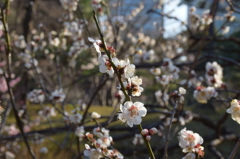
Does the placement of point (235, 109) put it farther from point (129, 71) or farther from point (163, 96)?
point (163, 96)

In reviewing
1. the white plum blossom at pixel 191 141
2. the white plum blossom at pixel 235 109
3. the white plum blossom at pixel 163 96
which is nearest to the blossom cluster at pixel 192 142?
the white plum blossom at pixel 191 141

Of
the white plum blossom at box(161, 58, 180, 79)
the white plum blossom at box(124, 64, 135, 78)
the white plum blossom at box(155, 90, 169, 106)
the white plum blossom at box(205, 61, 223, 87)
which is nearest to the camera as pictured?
the white plum blossom at box(124, 64, 135, 78)

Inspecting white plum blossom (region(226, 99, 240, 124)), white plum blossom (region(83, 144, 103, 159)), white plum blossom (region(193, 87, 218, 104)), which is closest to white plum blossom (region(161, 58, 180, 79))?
white plum blossom (region(193, 87, 218, 104))

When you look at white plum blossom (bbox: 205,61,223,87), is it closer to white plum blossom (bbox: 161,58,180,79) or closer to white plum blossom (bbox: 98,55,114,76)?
white plum blossom (bbox: 161,58,180,79)

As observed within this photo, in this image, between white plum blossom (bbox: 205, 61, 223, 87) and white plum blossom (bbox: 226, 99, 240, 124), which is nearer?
white plum blossom (bbox: 226, 99, 240, 124)

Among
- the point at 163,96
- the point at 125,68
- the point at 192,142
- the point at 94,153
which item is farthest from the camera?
the point at 163,96

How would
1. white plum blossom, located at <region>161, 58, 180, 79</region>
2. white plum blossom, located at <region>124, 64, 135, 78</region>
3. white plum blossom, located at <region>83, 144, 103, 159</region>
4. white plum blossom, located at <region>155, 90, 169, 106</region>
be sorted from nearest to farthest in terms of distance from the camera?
white plum blossom, located at <region>124, 64, 135, 78</region> < white plum blossom, located at <region>83, 144, 103, 159</region> < white plum blossom, located at <region>161, 58, 180, 79</region> < white plum blossom, located at <region>155, 90, 169, 106</region>

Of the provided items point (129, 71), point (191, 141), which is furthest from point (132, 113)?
point (191, 141)

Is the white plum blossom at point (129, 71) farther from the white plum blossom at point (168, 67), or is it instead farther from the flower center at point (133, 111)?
the white plum blossom at point (168, 67)

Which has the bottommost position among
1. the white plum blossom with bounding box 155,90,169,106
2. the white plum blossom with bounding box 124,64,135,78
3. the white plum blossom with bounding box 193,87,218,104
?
the white plum blossom with bounding box 155,90,169,106
